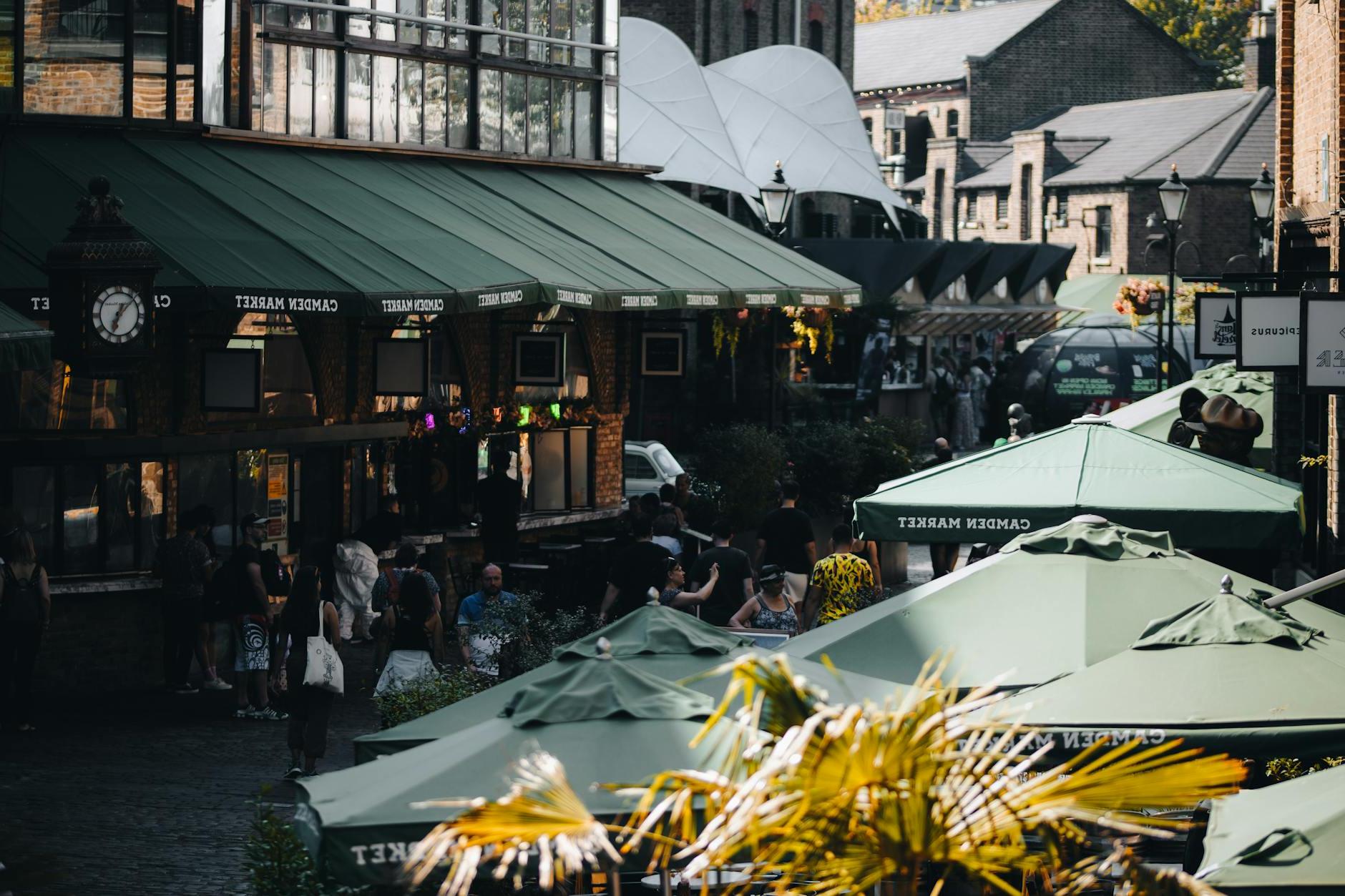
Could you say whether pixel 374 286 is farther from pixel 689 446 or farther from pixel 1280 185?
pixel 689 446

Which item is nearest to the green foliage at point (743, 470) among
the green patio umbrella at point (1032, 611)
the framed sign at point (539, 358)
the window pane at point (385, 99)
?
the framed sign at point (539, 358)

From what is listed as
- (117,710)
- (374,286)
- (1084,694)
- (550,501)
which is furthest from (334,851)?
(550,501)

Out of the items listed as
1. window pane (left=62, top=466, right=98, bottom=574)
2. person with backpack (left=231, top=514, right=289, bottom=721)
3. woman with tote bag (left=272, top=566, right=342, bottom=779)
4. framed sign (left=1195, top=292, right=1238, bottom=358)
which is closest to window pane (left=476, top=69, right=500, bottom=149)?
window pane (left=62, top=466, right=98, bottom=574)

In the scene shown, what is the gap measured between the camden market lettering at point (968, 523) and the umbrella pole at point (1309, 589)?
148 inches

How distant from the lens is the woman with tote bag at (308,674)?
491 inches

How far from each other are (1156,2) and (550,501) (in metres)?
68.5

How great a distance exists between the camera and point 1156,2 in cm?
8400

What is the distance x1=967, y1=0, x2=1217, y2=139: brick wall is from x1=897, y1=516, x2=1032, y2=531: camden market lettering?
63.1 m

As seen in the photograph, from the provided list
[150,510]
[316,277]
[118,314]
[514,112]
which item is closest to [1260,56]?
[514,112]

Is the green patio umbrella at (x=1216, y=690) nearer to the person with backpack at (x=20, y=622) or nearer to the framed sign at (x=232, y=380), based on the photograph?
A: the person with backpack at (x=20, y=622)

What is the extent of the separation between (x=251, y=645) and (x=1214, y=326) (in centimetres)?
1006

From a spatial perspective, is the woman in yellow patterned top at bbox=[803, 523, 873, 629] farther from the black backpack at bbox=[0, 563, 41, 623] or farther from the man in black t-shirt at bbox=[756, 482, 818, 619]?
the black backpack at bbox=[0, 563, 41, 623]

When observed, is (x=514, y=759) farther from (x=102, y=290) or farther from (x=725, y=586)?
(x=102, y=290)

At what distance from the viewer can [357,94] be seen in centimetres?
2100
